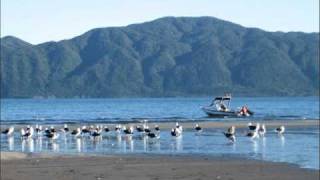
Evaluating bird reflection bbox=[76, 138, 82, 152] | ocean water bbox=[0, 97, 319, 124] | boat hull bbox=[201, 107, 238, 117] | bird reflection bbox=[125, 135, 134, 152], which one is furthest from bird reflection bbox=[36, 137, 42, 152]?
boat hull bbox=[201, 107, 238, 117]

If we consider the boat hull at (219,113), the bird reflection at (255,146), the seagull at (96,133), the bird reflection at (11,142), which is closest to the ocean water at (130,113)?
the boat hull at (219,113)

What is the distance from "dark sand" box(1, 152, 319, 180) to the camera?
20.2 metres

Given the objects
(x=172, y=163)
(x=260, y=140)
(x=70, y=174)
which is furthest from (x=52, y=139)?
(x=70, y=174)

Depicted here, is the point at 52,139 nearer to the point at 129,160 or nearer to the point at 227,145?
the point at 227,145

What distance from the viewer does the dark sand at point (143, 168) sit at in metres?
20.2

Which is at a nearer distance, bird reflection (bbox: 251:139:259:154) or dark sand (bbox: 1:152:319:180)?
dark sand (bbox: 1:152:319:180)

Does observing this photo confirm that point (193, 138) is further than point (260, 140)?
Yes

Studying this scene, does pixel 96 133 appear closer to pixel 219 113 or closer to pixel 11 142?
pixel 11 142

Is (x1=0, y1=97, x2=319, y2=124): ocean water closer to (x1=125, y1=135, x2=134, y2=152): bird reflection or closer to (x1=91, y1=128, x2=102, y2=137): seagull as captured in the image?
(x1=91, y1=128, x2=102, y2=137): seagull

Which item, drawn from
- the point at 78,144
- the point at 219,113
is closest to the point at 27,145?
the point at 78,144

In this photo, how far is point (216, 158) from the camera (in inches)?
1024

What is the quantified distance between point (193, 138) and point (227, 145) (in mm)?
6152

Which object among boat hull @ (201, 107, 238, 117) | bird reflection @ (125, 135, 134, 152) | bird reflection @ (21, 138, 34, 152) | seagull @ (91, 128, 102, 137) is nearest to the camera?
bird reflection @ (125, 135, 134, 152)

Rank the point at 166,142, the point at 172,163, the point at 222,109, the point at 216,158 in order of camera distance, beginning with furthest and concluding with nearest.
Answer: the point at 222,109 < the point at 166,142 < the point at 216,158 < the point at 172,163
